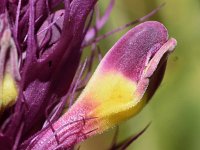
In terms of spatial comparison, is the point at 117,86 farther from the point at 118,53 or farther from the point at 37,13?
the point at 37,13

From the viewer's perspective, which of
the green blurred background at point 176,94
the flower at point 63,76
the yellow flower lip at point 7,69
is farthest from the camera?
the green blurred background at point 176,94

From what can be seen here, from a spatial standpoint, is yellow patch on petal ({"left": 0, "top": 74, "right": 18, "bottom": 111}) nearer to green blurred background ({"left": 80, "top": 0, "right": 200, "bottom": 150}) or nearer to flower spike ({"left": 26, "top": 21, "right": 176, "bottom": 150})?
flower spike ({"left": 26, "top": 21, "right": 176, "bottom": 150})

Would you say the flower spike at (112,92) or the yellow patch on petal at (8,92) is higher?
the yellow patch on petal at (8,92)

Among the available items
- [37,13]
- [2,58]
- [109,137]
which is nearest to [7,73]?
[2,58]

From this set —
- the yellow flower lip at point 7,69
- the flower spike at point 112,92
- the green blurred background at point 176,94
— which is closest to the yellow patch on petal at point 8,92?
the yellow flower lip at point 7,69

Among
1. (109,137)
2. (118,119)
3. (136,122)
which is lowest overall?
(109,137)

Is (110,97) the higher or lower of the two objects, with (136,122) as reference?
higher

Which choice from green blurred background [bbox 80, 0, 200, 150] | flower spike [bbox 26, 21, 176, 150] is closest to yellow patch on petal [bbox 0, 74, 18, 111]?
flower spike [bbox 26, 21, 176, 150]

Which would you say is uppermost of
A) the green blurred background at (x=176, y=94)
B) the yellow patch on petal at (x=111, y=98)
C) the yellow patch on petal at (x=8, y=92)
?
the yellow patch on petal at (x=8, y=92)

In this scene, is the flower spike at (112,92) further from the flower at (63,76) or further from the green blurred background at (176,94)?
the green blurred background at (176,94)
